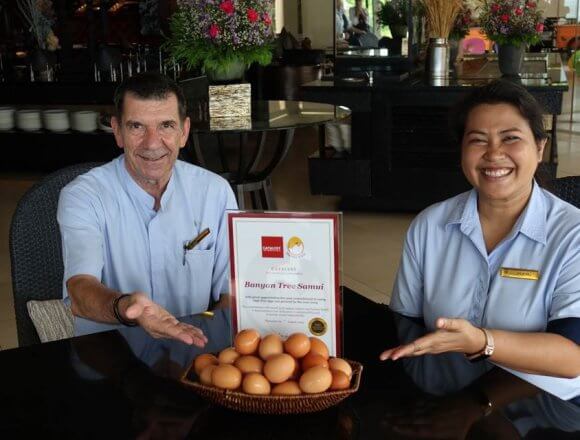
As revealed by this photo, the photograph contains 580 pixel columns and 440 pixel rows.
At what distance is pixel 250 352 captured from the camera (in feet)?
4.70

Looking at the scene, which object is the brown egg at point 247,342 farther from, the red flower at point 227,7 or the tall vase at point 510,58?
the tall vase at point 510,58

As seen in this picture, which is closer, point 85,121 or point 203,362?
point 203,362

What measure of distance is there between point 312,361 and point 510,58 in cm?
490

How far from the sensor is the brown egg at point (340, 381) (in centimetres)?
137

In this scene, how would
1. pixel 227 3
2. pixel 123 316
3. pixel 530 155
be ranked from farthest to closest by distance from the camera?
1. pixel 227 3
2. pixel 530 155
3. pixel 123 316

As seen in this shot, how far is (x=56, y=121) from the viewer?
22.5 ft

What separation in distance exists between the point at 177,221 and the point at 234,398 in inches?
37.5

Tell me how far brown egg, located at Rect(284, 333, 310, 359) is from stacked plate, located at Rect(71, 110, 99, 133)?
18.8ft

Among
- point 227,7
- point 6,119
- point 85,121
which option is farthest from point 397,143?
point 6,119

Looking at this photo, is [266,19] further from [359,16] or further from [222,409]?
[222,409]

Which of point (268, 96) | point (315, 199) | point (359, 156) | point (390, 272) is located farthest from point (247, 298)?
point (268, 96)

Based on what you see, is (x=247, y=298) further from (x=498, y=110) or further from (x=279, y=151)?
(x=279, y=151)

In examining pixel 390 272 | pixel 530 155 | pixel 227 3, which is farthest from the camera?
pixel 390 272

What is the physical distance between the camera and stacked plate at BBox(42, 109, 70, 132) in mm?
6863
